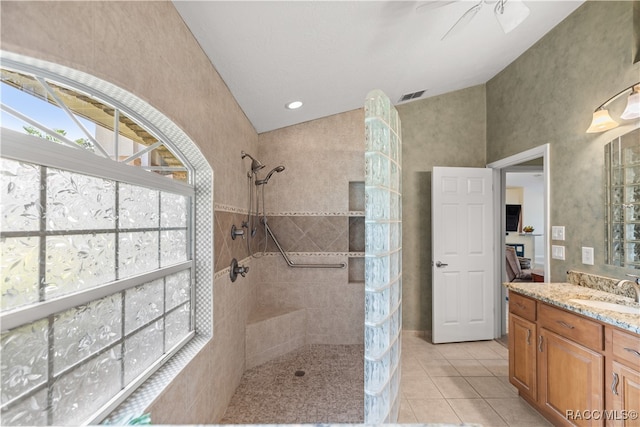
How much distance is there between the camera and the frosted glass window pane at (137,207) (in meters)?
1.24

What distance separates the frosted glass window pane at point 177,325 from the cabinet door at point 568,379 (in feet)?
7.54

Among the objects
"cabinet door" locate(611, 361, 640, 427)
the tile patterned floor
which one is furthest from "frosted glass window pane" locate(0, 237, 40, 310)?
"cabinet door" locate(611, 361, 640, 427)

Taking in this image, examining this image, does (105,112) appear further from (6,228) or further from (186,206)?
(186,206)

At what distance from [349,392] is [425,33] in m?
2.78

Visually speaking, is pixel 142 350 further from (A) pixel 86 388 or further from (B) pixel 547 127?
(B) pixel 547 127

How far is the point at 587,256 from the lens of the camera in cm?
225

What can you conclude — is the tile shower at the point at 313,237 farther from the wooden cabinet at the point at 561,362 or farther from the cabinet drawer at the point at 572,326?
the cabinet drawer at the point at 572,326

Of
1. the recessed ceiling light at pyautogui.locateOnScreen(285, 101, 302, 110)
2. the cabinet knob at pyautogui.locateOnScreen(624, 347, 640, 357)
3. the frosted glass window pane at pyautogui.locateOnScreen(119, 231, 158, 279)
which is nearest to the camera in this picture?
the frosted glass window pane at pyautogui.locateOnScreen(119, 231, 158, 279)

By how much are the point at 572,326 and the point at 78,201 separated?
8.37 ft

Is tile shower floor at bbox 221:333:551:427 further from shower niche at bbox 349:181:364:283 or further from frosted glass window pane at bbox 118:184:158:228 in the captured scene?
frosted glass window pane at bbox 118:184:158:228

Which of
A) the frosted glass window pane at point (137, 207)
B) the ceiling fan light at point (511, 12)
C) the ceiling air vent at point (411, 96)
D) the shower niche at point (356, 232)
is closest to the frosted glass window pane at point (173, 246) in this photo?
the frosted glass window pane at point (137, 207)

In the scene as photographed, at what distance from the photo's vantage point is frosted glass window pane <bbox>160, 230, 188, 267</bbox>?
1554 millimetres

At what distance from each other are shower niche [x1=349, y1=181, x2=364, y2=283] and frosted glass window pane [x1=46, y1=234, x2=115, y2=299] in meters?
2.59

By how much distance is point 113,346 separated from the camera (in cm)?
116
